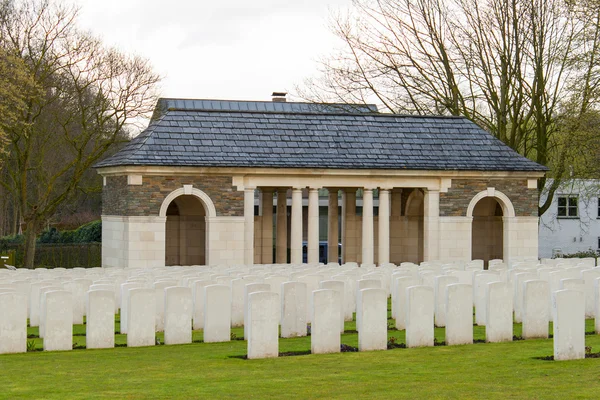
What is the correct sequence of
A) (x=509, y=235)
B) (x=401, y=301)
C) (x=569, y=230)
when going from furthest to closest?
(x=569, y=230) → (x=509, y=235) → (x=401, y=301)

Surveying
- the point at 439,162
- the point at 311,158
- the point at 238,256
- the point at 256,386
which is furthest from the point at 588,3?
the point at 256,386

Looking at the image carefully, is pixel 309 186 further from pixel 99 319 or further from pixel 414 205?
pixel 99 319

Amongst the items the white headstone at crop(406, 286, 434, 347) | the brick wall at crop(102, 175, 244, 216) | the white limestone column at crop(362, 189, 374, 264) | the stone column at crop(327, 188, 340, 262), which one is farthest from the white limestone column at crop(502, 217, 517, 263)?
the white headstone at crop(406, 286, 434, 347)

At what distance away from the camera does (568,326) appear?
11.5 metres

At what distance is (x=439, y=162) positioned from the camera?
3184 cm

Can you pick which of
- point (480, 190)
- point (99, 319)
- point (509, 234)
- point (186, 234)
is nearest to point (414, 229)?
point (480, 190)

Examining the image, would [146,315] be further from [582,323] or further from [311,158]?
[311,158]

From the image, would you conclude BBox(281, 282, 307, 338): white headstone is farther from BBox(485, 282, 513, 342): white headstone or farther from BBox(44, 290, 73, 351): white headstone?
BBox(44, 290, 73, 351): white headstone

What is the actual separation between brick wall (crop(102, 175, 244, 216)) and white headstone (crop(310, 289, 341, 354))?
58.1 ft

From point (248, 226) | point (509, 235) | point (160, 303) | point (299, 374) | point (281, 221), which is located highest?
point (281, 221)

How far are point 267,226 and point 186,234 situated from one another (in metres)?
2.84

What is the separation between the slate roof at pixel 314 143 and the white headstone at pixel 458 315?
57.3ft

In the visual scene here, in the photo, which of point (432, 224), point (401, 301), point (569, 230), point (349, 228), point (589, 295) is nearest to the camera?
point (401, 301)

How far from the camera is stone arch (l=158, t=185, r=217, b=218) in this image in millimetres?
29328
